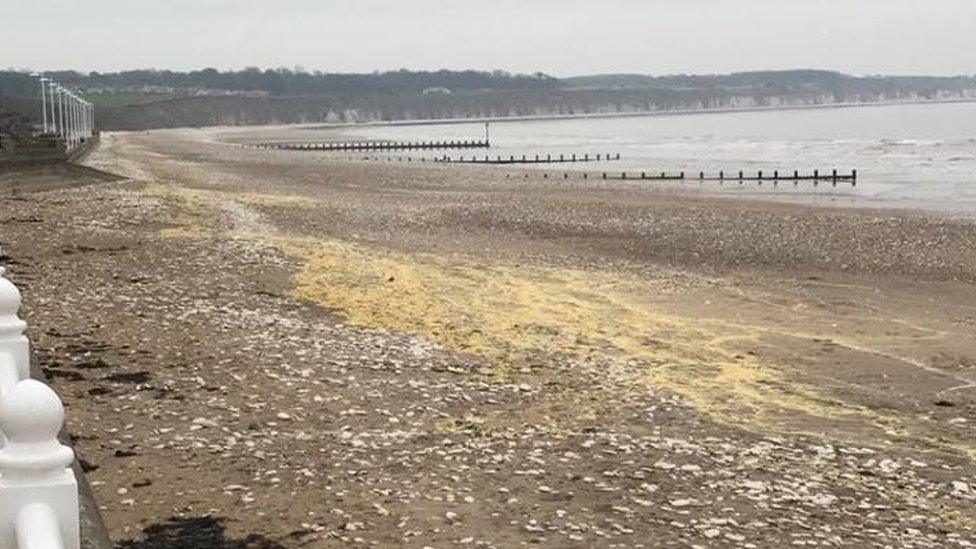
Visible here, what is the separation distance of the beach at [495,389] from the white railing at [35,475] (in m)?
3.67

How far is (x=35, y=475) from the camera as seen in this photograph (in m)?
3.07

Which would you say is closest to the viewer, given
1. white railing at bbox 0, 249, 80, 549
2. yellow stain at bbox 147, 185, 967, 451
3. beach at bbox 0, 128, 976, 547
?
white railing at bbox 0, 249, 80, 549

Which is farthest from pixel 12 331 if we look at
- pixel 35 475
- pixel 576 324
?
pixel 576 324

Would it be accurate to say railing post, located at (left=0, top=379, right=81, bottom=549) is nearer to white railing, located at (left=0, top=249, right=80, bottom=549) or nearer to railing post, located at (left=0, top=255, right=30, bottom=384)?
white railing, located at (left=0, top=249, right=80, bottom=549)

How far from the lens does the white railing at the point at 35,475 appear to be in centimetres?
296

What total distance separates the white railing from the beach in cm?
367

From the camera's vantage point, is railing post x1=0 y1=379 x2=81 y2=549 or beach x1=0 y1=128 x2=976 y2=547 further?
beach x1=0 y1=128 x2=976 y2=547

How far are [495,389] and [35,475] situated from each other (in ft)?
26.5

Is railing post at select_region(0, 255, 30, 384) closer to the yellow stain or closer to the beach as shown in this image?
the beach

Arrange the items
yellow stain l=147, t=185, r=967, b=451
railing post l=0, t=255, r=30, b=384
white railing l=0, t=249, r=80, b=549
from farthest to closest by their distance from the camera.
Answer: yellow stain l=147, t=185, r=967, b=451
railing post l=0, t=255, r=30, b=384
white railing l=0, t=249, r=80, b=549

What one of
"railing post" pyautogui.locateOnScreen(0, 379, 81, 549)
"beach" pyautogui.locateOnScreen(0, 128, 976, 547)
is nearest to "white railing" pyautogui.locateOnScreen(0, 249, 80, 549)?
"railing post" pyautogui.locateOnScreen(0, 379, 81, 549)

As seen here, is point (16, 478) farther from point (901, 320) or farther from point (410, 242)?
point (410, 242)

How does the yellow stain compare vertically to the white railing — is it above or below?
below

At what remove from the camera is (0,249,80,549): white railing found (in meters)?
2.96
